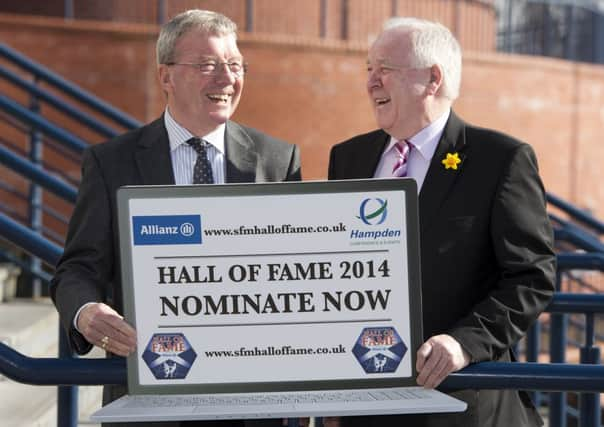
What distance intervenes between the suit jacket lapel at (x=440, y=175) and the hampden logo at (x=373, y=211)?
40 centimetres

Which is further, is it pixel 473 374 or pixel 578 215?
pixel 578 215

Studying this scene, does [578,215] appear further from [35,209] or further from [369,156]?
[369,156]

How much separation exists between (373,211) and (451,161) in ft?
1.66

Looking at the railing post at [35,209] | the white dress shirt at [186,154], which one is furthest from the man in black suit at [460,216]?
the railing post at [35,209]

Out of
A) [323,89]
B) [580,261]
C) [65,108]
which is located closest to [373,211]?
[580,261]

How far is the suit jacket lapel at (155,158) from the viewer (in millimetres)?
2711

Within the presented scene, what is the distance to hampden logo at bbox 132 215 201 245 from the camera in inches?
85.4

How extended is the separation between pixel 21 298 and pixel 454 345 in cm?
432

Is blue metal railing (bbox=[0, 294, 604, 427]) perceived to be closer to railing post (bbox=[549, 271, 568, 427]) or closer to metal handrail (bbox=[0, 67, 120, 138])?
railing post (bbox=[549, 271, 568, 427])

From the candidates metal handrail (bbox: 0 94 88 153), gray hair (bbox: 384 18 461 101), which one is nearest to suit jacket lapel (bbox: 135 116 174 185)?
gray hair (bbox: 384 18 461 101)

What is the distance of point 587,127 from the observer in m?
13.2

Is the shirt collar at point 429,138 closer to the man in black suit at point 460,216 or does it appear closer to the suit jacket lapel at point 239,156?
the man in black suit at point 460,216

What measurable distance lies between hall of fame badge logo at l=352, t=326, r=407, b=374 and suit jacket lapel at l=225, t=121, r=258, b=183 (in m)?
0.76

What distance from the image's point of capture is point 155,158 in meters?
2.74
